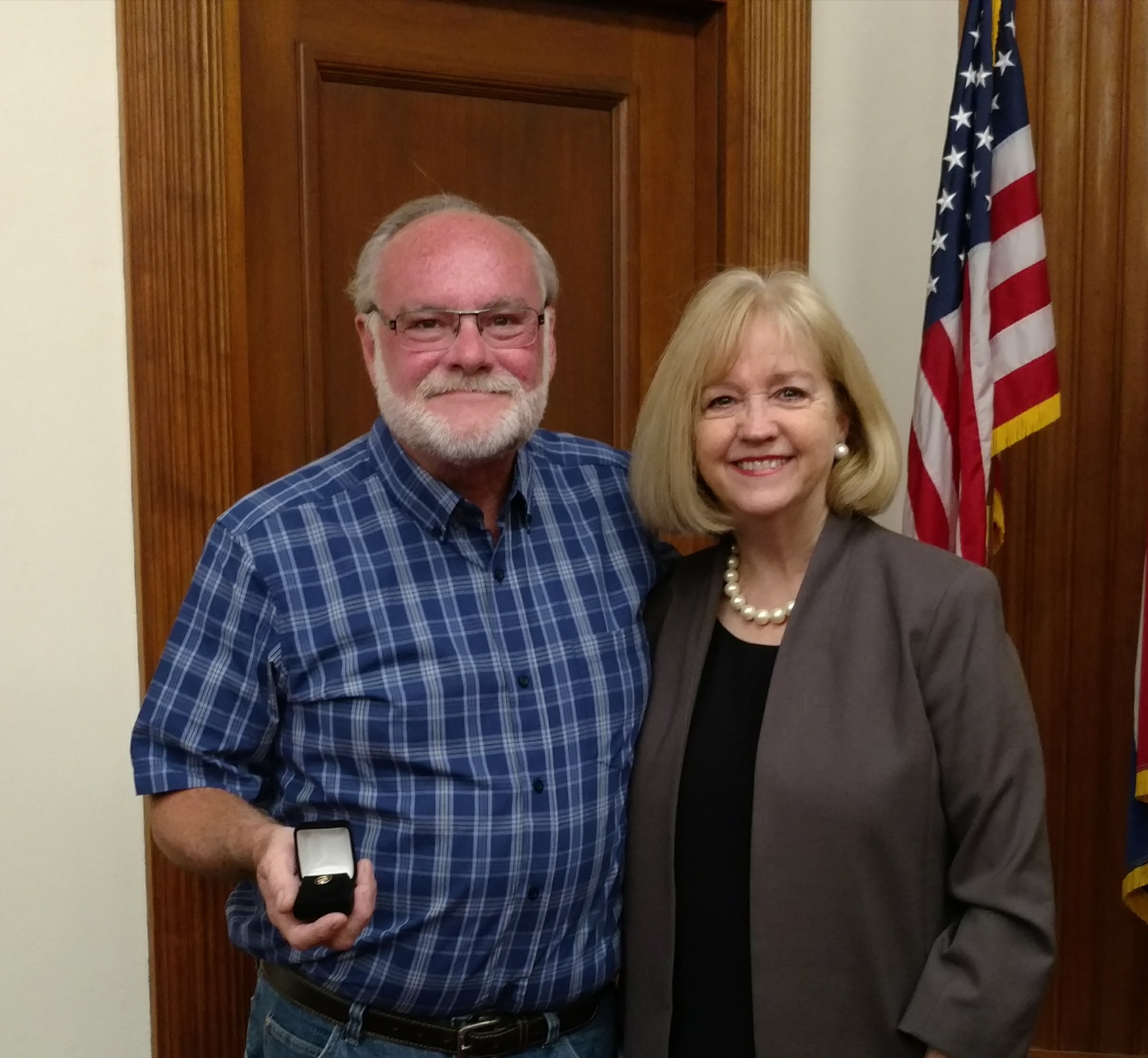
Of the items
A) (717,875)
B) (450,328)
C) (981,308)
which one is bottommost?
(717,875)

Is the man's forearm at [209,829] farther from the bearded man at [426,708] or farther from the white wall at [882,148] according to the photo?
the white wall at [882,148]

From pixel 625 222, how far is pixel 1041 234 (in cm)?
76

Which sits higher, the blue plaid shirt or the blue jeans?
the blue plaid shirt

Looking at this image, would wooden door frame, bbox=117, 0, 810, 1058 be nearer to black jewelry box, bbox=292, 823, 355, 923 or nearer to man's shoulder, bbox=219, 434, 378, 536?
man's shoulder, bbox=219, 434, 378, 536

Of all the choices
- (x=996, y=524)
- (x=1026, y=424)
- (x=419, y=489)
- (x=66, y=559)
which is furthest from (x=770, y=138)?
(x=66, y=559)

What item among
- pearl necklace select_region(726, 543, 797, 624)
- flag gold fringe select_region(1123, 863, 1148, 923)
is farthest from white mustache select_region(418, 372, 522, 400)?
flag gold fringe select_region(1123, 863, 1148, 923)

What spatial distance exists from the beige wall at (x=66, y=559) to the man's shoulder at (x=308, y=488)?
414mm

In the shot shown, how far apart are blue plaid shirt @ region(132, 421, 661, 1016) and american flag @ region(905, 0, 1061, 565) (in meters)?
0.91

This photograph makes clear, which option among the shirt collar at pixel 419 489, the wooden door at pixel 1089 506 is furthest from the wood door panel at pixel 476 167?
the wooden door at pixel 1089 506

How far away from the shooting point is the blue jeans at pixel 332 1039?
145 centimetres

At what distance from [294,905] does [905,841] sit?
0.69m

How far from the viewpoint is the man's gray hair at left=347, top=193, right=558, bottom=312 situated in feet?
5.33

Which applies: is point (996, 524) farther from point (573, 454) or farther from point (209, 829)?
point (209, 829)

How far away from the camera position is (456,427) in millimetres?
1510
